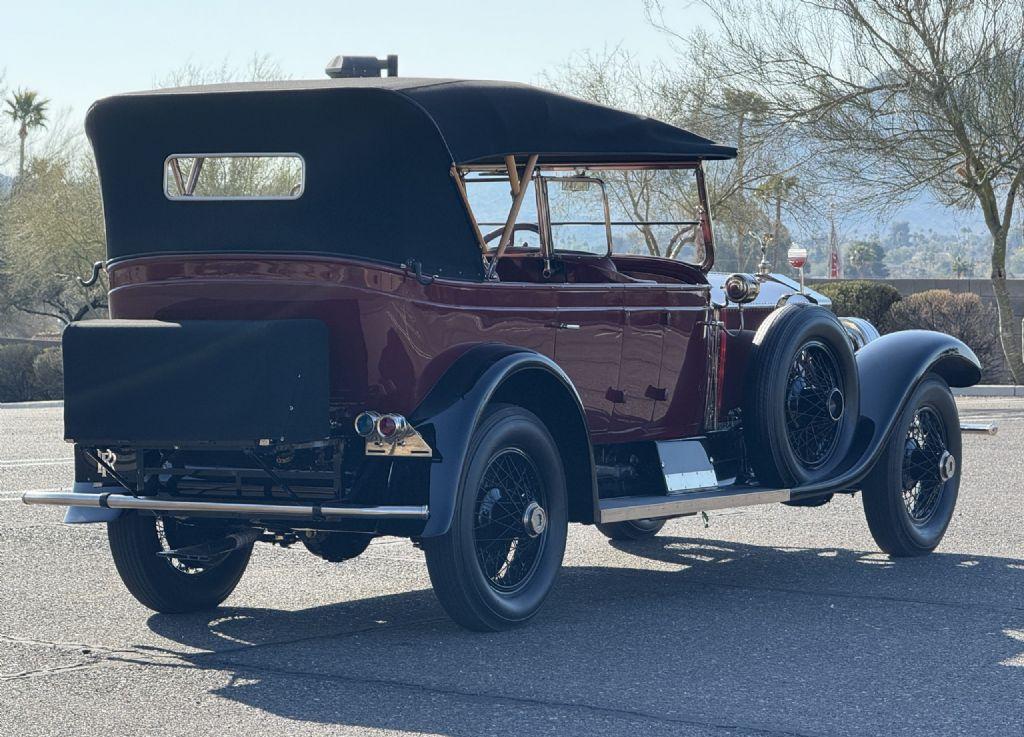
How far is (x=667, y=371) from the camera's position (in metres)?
7.57

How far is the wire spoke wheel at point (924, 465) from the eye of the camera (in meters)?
8.54

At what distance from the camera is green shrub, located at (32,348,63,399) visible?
30391 millimetres

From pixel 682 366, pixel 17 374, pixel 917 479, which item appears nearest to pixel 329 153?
pixel 682 366

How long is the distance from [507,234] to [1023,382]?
21.0 metres

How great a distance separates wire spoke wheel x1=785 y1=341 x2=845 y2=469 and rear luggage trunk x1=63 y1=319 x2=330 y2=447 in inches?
124

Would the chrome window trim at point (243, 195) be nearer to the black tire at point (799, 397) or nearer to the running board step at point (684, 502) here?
the running board step at point (684, 502)

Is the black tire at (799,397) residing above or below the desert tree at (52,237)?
below

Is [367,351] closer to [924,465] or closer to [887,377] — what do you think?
[887,377]

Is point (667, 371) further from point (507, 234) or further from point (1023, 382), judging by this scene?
point (1023, 382)

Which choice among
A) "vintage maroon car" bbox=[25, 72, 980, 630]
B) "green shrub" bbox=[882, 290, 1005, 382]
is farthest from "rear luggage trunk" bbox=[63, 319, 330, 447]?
"green shrub" bbox=[882, 290, 1005, 382]

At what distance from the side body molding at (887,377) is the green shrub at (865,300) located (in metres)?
18.7

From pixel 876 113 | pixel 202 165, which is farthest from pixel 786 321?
pixel 876 113

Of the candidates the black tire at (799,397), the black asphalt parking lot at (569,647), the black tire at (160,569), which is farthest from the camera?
the black tire at (799,397)

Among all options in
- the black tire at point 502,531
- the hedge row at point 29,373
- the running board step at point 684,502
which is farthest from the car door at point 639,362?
the hedge row at point 29,373
